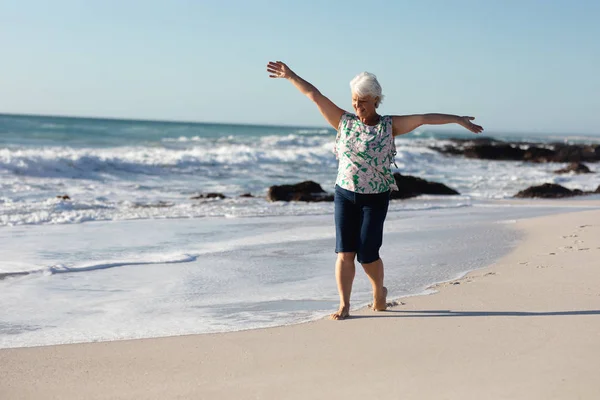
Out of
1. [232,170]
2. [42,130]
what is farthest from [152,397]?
[42,130]

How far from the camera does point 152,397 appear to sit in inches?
123

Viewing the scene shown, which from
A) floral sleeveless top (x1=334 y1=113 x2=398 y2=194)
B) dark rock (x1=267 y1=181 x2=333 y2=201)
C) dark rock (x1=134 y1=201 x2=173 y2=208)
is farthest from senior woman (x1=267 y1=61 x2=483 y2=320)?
dark rock (x1=267 y1=181 x2=333 y2=201)

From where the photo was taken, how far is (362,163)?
4605 mm

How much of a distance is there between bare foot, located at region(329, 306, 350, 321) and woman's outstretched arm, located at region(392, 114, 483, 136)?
1151 mm

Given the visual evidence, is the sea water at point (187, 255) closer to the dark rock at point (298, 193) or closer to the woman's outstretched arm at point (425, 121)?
the dark rock at point (298, 193)

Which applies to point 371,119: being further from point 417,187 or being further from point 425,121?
point 417,187

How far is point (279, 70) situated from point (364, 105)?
64cm

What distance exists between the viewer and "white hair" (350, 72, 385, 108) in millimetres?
4418

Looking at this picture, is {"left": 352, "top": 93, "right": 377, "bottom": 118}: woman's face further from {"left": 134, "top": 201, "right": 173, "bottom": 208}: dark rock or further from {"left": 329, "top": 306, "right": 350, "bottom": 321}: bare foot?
{"left": 134, "top": 201, "right": 173, "bottom": 208}: dark rock

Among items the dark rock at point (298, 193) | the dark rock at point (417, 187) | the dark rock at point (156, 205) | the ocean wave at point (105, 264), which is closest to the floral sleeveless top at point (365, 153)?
the ocean wave at point (105, 264)

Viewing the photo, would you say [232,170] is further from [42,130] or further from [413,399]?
[42,130]

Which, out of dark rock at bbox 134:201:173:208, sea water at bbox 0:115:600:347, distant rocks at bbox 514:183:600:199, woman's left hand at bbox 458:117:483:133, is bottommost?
dark rock at bbox 134:201:173:208

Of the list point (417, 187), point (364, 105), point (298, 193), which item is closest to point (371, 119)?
point (364, 105)

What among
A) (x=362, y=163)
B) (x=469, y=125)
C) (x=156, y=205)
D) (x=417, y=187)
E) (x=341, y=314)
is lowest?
(x=156, y=205)
